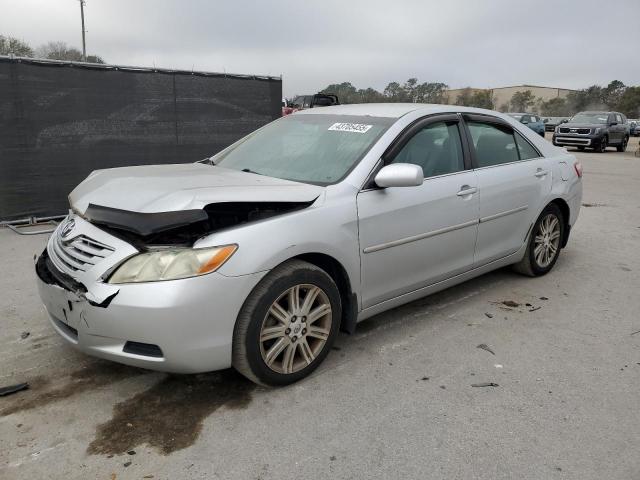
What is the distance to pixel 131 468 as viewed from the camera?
7.45 ft

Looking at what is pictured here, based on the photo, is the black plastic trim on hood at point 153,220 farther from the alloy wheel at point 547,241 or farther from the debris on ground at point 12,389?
the alloy wheel at point 547,241

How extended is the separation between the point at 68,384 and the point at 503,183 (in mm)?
3434

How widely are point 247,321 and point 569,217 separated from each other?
3.74m

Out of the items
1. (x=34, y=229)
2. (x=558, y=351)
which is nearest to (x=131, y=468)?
(x=558, y=351)

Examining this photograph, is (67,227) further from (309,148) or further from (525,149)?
(525,149)

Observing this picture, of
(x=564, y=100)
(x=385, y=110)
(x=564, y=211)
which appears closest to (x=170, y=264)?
(x=385, y=110)

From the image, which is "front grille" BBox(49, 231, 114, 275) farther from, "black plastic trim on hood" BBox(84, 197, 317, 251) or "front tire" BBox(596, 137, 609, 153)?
"front tire" BBox(596, 137, 609, 153)

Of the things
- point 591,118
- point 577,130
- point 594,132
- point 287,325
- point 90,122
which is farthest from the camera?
point 591,118

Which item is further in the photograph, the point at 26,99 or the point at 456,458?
the point at 26,99

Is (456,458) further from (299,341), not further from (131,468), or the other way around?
(131,468)

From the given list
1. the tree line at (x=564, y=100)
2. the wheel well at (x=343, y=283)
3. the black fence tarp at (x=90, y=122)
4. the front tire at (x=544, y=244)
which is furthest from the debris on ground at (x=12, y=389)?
the tree line at (x=564, y=100)

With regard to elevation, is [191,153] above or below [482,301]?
above

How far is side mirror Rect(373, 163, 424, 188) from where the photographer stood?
310 cm

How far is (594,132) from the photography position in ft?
71.7
